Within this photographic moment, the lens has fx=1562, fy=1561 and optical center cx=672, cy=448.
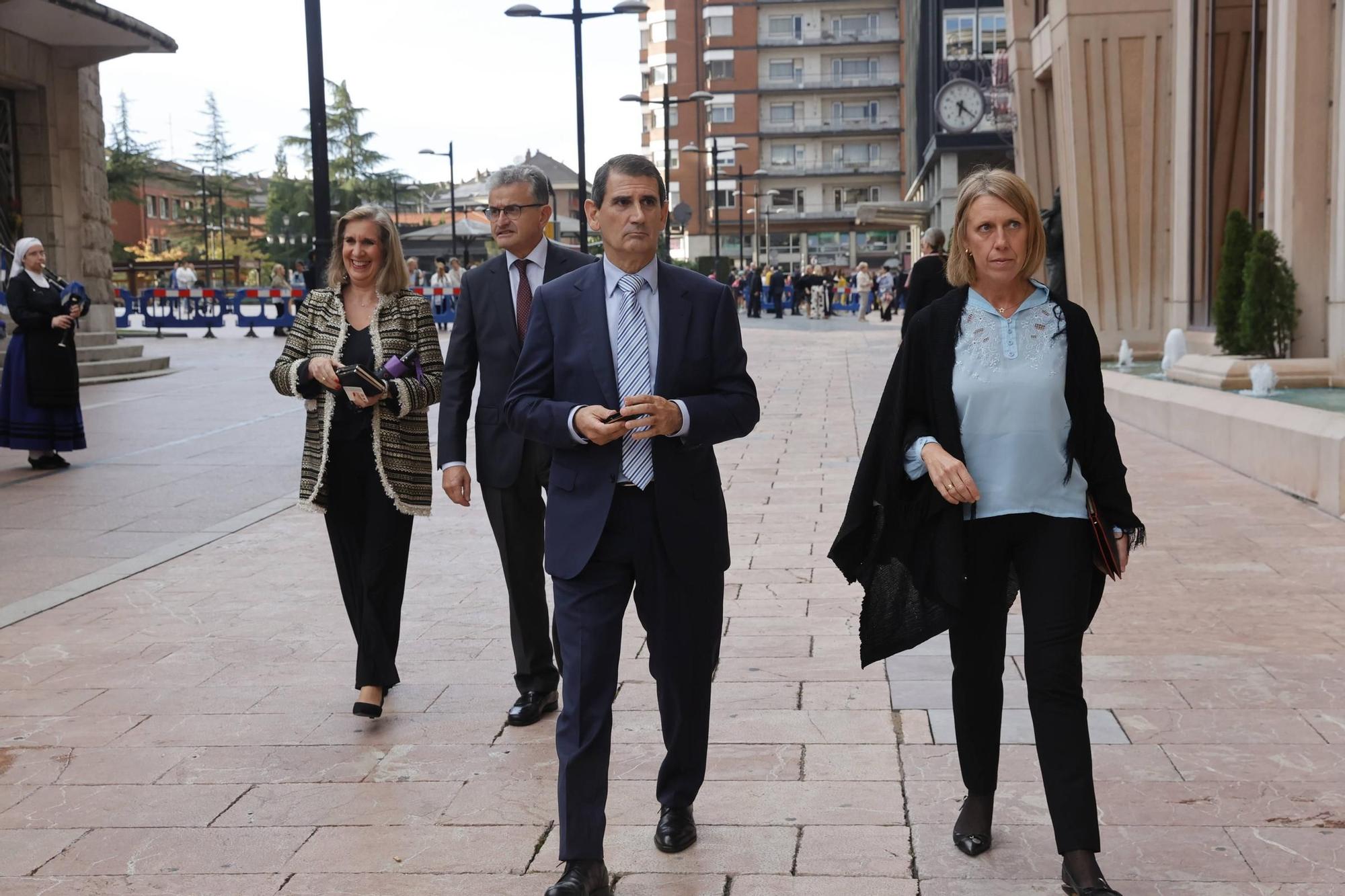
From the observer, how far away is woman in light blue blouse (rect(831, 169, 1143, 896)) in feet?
12.1

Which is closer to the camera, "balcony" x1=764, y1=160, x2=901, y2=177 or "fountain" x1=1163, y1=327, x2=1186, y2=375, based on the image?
"fountain" x1=1163, y1=327, x2=1186, y2=375

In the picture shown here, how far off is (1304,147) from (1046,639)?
39.2ft

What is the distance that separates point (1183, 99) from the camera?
62.4ft

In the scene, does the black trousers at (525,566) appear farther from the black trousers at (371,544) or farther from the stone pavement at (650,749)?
the black trousers at (371,544)

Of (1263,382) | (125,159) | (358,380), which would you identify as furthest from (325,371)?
(125,159)

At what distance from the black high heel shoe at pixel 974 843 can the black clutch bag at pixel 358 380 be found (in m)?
2.50

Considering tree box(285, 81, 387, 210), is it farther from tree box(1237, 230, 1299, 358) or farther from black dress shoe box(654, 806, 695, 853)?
black dress shoe box(654, 806, 695, 853)

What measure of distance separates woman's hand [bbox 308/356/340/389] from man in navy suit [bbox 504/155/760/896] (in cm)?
150

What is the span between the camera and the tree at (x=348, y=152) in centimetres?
9906

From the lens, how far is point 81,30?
2230 centimetres

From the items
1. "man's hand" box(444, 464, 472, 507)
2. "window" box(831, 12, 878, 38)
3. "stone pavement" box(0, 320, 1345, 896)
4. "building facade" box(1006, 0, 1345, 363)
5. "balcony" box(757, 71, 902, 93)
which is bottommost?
"stone pavement" box(0, 320, 1345, 896)

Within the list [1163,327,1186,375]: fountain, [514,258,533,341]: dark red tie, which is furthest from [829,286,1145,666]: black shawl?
[1163,327,1186,375]: fountain

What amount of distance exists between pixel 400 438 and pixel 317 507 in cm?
38

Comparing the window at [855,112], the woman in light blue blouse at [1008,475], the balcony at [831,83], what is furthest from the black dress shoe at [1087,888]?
the window at [855,112]
